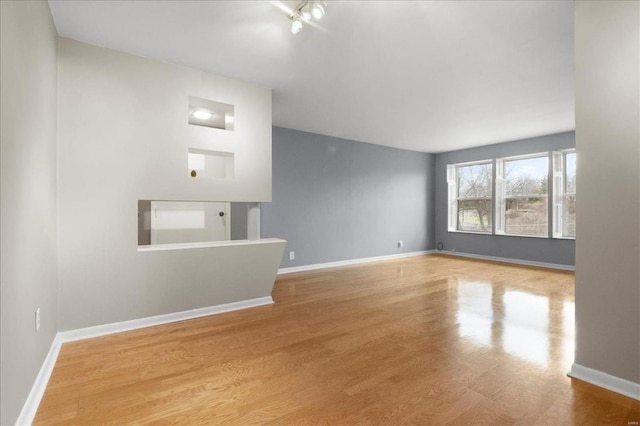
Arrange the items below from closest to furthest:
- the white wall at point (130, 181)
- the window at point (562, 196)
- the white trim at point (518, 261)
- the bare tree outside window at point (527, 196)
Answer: the white wall at point (130, 181)
the white trim at point (518, 261)
the window at point (562, 196)
the bare tree outside window at point (527, 196)

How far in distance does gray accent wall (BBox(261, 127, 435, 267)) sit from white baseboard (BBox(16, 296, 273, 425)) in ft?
6.17

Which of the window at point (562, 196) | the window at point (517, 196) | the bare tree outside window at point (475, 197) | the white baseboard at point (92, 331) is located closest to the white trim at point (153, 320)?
the white baseboard at point (92, 331)

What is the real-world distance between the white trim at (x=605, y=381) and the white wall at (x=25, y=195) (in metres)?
3.10

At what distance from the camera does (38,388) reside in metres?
1.80

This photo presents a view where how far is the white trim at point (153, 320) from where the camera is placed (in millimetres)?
2605

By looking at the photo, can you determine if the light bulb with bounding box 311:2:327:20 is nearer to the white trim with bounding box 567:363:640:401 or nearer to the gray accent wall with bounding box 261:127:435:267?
the white trim with bounding box 567:363:640:401

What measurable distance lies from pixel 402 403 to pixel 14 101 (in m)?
2.53

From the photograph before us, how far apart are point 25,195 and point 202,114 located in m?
2.81

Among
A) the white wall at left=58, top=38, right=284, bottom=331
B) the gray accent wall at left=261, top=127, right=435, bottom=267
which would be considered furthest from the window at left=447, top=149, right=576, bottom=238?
the white wall at left=58, top=38, right=284, bottom=331

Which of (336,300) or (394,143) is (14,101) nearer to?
(336,300)

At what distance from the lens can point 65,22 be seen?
2.35 meters

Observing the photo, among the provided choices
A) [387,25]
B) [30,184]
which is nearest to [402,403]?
[30,184]

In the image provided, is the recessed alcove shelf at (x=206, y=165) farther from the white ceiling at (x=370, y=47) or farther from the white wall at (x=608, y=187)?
the white wall at (x=608, y=187)

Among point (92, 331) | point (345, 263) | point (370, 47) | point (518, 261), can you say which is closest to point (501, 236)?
point (518, 261)
